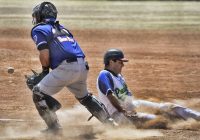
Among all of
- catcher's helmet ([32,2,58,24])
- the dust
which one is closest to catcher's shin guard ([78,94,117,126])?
the dust

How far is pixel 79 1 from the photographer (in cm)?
4800

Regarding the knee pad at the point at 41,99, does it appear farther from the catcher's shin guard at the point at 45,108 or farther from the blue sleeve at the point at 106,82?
the blue sleeve at the point at 106,82

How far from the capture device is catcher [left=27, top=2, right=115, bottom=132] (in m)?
8.02

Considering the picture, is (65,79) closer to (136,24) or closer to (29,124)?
(29,124)

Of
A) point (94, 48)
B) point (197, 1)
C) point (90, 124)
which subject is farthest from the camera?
point (197, 1)

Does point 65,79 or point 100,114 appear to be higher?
point 65,79

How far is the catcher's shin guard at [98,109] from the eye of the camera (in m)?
8.46

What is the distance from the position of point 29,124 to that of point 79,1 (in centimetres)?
3946

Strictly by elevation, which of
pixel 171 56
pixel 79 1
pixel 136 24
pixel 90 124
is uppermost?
pixel 90 124

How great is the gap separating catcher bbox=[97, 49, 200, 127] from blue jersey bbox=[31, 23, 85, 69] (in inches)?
25.8

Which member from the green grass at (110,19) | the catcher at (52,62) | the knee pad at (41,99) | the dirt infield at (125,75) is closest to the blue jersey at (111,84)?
the catcher at (52,62)

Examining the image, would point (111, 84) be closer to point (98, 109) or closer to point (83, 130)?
point (98, 109)

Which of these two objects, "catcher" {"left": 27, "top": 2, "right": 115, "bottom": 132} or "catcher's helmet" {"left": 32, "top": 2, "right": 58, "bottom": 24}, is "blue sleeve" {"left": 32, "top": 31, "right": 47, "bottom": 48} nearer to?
"catcher" {"left": 27, "top": 2, "right": 115, "bottom": 132}

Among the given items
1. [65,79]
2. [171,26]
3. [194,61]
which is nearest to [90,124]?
[65,79]
